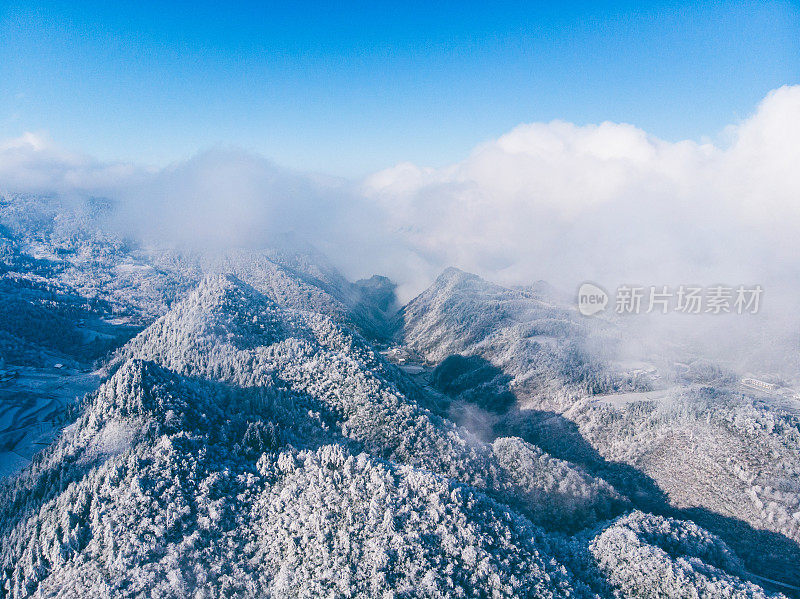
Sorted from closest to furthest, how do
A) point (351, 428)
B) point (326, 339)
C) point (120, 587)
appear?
point (120, 587)
point (351, 428)
point (326, 339)

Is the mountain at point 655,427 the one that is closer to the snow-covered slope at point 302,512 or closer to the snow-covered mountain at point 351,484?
the snow-covered mountain at point 351,484

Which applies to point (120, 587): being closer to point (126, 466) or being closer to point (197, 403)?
point (126, 466)

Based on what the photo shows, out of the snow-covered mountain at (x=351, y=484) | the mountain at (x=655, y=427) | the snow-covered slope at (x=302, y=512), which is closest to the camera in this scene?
the snow-covered slope at (x=302, y=512)

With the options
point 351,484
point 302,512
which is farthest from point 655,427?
point 302,512

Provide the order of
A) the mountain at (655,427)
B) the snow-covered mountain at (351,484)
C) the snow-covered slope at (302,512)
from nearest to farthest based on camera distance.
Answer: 1. the snow-covered slope at (302,512)
2. the snow-covered mountain at (351,484)
3. the mountain at (655,427)

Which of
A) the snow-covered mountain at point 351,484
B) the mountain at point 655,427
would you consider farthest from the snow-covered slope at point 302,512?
the mountain at point 655,427

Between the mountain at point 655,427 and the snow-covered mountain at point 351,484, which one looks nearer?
the snow-covered mountain at point 351,484

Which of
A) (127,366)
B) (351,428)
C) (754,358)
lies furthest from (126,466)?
(754,358)

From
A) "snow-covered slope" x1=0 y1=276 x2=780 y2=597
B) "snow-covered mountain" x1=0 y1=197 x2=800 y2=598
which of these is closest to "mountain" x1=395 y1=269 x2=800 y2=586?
"snow-covered mountain" x1=0 y1=197 x2=800 y2=598

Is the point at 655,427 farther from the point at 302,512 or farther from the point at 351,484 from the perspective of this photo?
the point at 302,512
